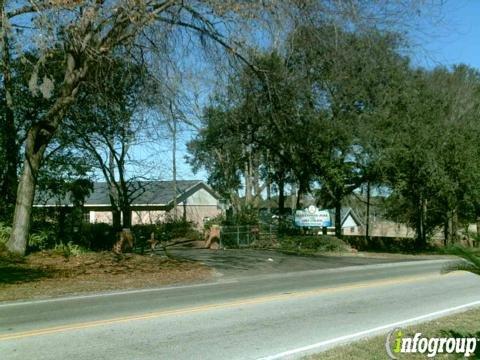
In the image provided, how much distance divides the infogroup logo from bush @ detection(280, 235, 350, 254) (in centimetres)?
2438

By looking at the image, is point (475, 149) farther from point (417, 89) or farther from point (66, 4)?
point (66, 4)

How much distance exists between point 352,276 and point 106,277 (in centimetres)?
777

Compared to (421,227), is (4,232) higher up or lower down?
lower down

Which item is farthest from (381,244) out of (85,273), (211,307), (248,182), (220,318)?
(220,318)

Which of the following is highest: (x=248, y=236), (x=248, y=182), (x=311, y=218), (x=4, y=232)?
(x=248, y=182)

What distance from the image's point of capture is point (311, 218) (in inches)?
1390

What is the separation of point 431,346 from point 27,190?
51.0ft

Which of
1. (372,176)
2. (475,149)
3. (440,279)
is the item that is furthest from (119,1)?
(475,149)

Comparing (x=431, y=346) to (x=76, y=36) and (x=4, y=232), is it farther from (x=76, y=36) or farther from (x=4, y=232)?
(x=4, y=232)

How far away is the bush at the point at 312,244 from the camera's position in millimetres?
32656

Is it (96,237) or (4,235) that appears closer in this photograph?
(4,235)

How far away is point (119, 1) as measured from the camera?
14.8 meters

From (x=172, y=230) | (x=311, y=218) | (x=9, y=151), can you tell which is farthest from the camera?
(x=172, y=230)

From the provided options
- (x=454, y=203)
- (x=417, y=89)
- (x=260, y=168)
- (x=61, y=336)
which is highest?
(x=417, y=89)
